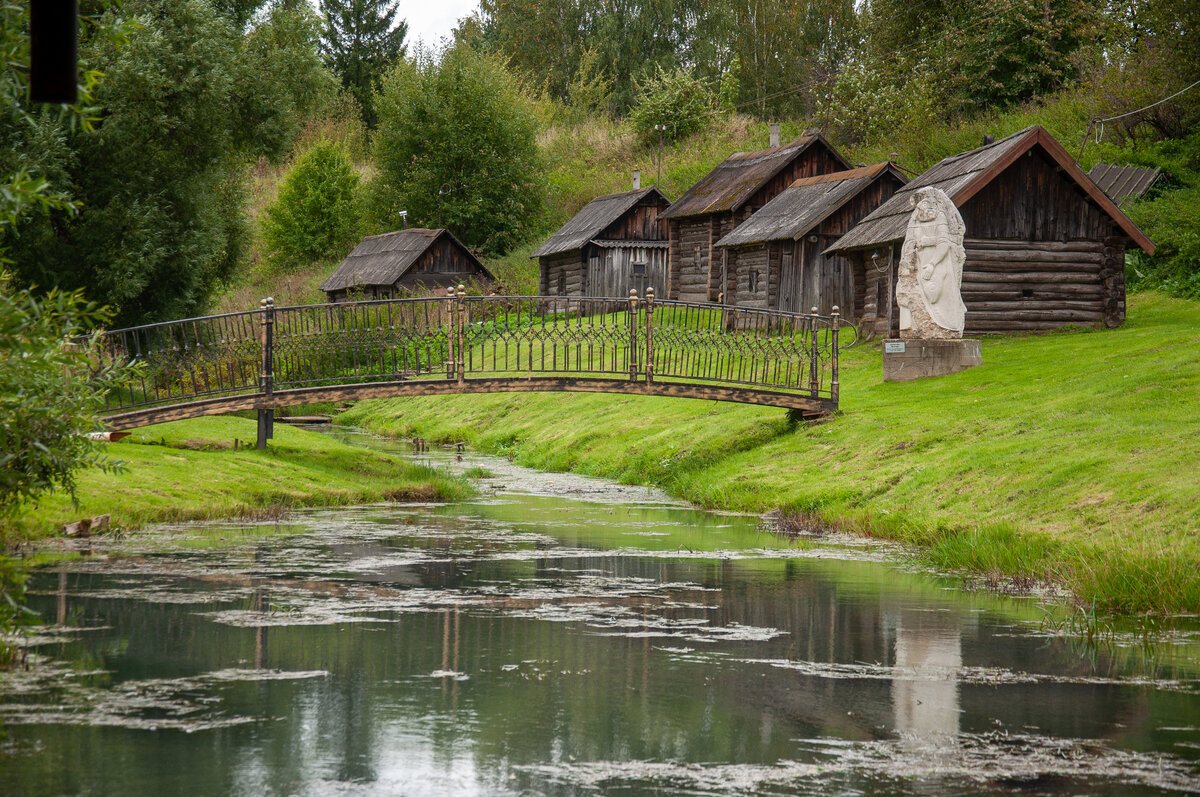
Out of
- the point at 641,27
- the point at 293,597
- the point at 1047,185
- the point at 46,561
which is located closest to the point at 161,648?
the point at 293,597

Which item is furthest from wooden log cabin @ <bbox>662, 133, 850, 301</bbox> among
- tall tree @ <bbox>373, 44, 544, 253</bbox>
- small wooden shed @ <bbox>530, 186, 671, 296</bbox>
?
tall tree @ <bbox>373, 44, 544, 253</bbox>

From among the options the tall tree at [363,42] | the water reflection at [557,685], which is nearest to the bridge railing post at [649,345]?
the water reflection at [557,685]

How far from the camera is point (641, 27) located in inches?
2879

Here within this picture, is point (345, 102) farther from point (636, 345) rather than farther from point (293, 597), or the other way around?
point (293, 597)

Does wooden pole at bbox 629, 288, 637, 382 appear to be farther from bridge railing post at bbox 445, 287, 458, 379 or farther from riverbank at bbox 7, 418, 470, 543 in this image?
riverbank at bbox 7, 418, 470, 543

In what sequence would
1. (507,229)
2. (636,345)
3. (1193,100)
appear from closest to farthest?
(636,345), (1193,100), (507,229)

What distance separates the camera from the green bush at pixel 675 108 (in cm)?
5969

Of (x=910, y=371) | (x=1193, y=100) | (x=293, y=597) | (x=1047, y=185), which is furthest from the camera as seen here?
(x=1193, y=100)

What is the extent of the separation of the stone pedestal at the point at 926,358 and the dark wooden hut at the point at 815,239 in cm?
944

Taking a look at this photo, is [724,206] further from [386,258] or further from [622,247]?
[386,258]

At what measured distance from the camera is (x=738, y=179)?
143ft

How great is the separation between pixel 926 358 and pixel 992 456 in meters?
8.55

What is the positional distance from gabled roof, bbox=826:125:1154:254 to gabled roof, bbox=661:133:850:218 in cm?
1034

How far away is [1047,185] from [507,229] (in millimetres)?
34094
